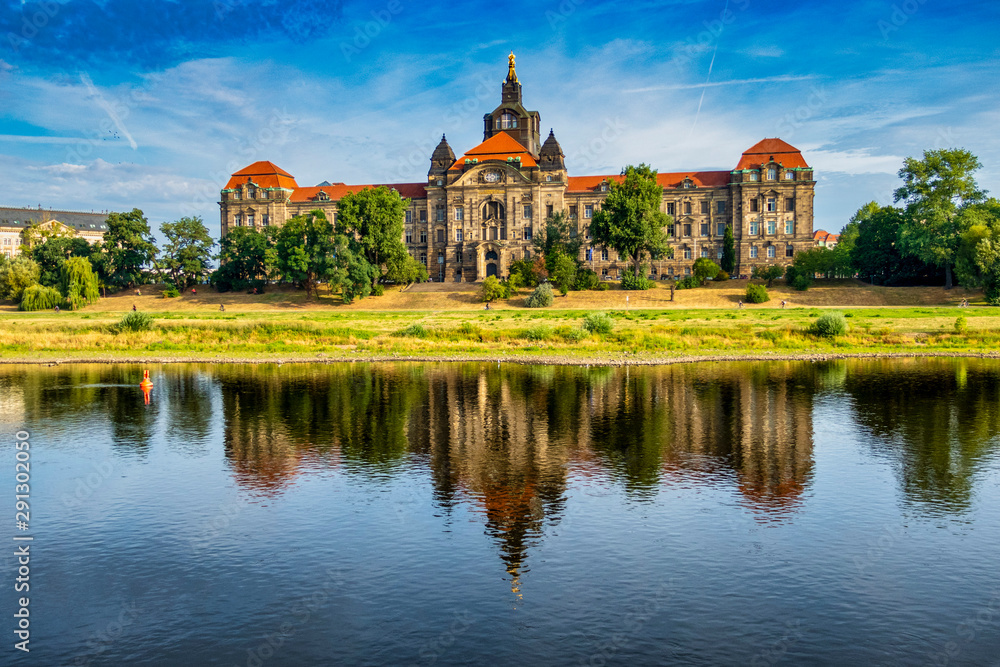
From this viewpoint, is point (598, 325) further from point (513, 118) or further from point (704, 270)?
point (513, 118)

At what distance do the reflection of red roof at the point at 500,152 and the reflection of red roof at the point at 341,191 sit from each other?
10.0 m

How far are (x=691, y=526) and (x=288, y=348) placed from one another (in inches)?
1635

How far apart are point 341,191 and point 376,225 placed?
29995 mm

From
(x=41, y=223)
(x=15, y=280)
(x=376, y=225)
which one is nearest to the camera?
(x=15, y=280)

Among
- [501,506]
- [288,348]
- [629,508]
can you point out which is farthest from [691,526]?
[288,348]

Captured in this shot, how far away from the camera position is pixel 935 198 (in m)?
86.8

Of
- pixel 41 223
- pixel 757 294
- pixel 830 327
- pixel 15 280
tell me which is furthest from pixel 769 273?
pixel 41 223

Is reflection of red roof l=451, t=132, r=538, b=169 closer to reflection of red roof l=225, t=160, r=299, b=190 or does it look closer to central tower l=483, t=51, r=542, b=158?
central tower l=483, t=51, r=542, b=158

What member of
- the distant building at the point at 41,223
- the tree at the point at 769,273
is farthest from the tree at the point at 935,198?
the distant building at the point at 41,223

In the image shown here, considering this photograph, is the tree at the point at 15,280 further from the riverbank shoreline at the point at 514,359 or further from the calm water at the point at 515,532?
the calm water at the point at 515,532

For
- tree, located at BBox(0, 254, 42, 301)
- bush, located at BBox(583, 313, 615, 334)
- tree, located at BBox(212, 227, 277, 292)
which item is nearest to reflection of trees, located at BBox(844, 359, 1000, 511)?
bush, located at BBox(583, 313, 615, 334)

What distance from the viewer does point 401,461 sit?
25312mm

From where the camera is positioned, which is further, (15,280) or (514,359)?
(15,280)

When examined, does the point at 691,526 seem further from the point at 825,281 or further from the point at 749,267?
the point at 749,267
